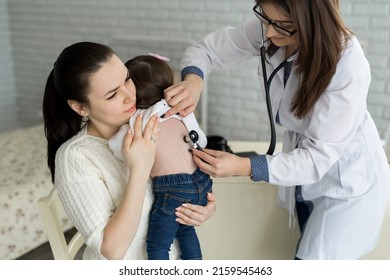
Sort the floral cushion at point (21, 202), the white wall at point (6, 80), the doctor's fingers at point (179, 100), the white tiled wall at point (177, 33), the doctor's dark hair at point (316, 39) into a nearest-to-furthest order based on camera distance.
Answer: the doctor's dark hair at point (316, 39), the doctor's fingers at point (179, 100), the floral cushion at point (21, 202), the white tiled wall at point (177, 33), the white wall at point (6, 80)

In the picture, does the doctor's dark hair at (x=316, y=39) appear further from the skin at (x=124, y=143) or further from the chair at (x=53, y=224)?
the chair at (x=53, y=224)

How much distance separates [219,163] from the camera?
990 millimetres

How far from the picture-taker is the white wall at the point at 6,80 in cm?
342

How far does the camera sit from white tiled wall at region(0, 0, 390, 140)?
7.39 feet

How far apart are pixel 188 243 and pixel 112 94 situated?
43 cm

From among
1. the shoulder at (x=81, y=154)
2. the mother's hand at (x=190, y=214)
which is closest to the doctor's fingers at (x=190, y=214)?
the mother's hand at (x=190, y=214)

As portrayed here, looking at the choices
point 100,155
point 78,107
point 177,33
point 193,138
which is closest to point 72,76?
point 78,107

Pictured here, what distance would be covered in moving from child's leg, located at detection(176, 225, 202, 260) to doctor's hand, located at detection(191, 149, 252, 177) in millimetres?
177

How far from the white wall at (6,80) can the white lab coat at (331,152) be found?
2.73m

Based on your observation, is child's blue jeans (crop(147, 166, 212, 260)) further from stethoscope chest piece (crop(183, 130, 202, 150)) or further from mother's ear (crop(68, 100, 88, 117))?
mother's ear (crop(68, 100, 88, 117))

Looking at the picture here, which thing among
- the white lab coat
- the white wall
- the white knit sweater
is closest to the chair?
the white knit sweater

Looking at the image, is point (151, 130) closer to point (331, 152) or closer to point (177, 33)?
point (331, 152)

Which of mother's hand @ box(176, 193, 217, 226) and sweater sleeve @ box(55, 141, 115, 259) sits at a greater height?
sweater sleeve @ box(55, 141, 115, 259)

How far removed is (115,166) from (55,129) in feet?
0.59
